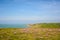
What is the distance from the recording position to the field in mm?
2252

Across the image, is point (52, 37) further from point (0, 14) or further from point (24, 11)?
point (0, 14)

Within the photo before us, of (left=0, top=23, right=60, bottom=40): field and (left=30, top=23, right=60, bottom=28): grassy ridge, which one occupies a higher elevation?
(left=30, top=23, right=60, bottom=28): grassy ridge

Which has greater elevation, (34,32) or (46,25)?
(46,25)

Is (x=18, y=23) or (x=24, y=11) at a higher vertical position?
(x=24, y=11)

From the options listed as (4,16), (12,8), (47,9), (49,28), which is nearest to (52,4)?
(47,9)

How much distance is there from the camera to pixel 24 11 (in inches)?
90.7

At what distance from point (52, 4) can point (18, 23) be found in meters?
0.74

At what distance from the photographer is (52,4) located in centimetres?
230

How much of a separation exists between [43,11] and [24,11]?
36 centimetres

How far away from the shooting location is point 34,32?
7.45 ft

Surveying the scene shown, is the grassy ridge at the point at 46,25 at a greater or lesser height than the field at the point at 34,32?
greater

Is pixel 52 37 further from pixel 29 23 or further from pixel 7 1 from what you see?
pixel 7 1

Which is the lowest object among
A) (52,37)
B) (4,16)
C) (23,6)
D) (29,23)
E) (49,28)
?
(52,37)

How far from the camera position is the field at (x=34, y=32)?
7.39 feet
